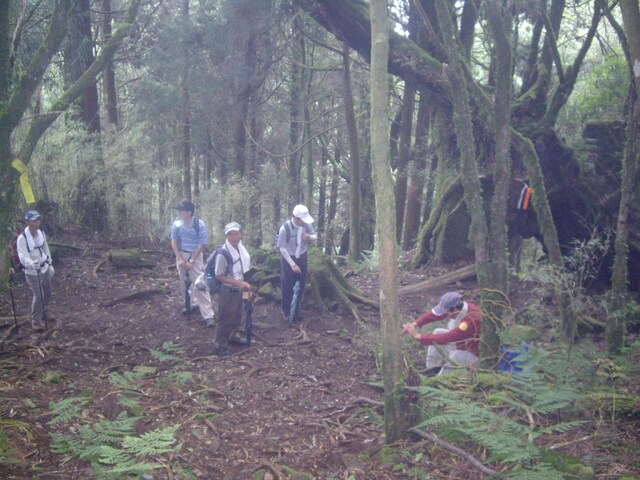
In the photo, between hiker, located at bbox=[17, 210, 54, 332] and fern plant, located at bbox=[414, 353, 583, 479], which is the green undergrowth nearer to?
fern plant, located at bbox=[414, 353, 583, 479]

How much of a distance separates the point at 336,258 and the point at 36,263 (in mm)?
12177

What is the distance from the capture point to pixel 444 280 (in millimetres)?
12242

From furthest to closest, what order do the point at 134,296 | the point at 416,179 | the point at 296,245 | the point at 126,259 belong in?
the point at 416,179 < the point at 126,259 < the point at 134,296 < the point at 296,245

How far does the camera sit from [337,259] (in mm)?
19656

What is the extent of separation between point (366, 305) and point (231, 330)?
11.4ft

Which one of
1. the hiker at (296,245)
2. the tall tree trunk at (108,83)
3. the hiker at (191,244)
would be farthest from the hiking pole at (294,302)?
the tall tree trunk at (108,83)

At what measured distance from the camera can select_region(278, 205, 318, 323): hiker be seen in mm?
9484

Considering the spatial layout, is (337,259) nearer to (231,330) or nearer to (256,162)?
(256,162)

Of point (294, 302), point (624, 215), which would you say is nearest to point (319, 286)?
point (294, 302)

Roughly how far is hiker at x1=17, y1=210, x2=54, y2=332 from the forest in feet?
1.12

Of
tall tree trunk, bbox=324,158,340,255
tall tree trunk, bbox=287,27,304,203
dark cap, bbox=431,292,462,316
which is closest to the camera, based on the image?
dark cap, bbox=431,292,462,316

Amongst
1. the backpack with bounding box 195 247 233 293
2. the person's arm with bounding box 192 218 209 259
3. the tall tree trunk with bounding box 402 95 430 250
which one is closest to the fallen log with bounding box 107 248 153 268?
the person's arm with bounding box 192 218 209 259

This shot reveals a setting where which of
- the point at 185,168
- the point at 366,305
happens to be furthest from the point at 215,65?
the point at 366,305

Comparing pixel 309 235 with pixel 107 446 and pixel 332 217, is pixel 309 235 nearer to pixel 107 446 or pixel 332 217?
pixel 107 446
